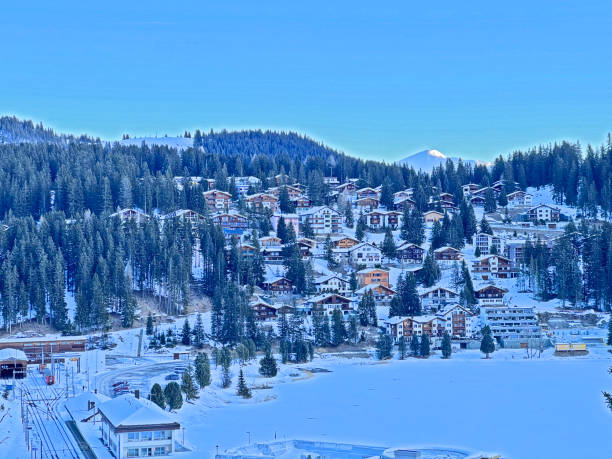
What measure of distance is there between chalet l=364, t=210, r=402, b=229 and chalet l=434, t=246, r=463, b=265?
38.4ft

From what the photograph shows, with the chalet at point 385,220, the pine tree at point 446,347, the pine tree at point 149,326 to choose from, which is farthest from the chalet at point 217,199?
the pine tree at point 446,347

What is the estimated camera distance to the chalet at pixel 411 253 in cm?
6812

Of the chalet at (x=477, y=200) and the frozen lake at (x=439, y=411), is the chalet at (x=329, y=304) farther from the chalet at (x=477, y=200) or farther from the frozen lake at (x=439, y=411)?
the chalet at (x=477, y=200)

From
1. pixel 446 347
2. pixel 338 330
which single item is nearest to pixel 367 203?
pixel 338 330

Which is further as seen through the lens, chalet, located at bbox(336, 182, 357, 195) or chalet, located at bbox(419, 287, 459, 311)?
chalet, located at bbox(336, 182, 357, 195)

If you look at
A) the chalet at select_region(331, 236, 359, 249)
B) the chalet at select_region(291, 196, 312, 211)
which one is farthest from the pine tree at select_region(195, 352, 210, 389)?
the chalet at select_region(291, 196, 312, 211)

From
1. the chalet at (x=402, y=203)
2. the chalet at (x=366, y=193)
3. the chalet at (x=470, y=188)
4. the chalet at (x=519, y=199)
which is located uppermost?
the chalet at (x=470, y=188)

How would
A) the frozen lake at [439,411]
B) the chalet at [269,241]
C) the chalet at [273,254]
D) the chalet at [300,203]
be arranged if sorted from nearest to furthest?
the frozen lake at [439,411] < the chalet at [273,254] < the chalet at [269,241] < the chalet at [300,203]

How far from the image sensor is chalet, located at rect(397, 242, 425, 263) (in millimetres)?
68125

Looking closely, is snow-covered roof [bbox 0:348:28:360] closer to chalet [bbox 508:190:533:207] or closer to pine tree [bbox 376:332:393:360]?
pine tree [bbox 376:332:393:360]

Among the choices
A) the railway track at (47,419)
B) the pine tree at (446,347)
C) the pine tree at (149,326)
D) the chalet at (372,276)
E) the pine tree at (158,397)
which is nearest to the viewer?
the railway track at (47,419)

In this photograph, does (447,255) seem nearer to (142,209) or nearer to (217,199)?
(217,199)

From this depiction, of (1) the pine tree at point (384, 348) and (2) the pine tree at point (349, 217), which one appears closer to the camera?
(1) the pine tree at point (384, 348)

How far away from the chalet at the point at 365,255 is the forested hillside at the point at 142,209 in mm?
7716
